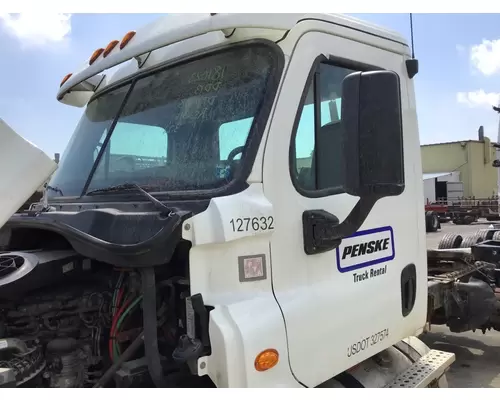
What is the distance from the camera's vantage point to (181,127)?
99.9 inches

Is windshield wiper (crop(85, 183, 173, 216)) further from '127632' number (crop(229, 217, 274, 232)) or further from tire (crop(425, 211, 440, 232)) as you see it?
tire (crop(425, 211, 440, 232))

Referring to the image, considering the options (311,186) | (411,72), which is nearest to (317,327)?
(311,186)

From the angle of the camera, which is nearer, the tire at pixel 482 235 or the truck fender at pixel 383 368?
the truck fender at pixel 383 368

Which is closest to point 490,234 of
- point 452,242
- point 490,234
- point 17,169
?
point 490,234

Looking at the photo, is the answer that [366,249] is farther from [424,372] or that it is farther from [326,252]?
[424,372]

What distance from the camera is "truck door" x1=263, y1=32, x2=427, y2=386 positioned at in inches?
90.7

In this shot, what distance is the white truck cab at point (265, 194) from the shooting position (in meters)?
2.06

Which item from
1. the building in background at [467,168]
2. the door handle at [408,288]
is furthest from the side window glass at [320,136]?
the building in background at [467,168]

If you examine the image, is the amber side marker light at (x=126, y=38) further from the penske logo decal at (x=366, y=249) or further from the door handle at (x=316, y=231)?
the penske logo decal at (x=366, y=249)

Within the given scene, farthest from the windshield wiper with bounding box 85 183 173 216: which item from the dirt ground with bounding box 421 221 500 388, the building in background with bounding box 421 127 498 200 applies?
the building in background with bounding box 421 127 498 200

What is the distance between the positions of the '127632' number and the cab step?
1227 mm

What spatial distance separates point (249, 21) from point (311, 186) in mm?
824

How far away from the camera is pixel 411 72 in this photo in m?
3.10

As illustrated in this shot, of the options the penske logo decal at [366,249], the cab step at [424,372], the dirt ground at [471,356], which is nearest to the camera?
the penske logo decal at [366,249]
